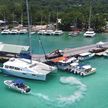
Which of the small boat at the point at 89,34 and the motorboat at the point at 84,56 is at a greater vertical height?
the small boat at the point at 89,34

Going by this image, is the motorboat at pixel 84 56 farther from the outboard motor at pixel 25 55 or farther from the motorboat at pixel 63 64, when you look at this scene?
the outboard motor at pixel 25 55

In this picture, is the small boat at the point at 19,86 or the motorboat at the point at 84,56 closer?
the small boat at the point at 19,86

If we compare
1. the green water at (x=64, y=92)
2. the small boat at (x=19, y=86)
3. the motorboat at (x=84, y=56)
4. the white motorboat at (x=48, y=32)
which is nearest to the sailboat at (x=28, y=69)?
the green water at (x=64, y=92)

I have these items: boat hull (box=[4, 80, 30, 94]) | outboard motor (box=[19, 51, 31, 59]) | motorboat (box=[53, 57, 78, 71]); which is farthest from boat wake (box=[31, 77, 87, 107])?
outboard motor (box=[19, 51, 31, 59])

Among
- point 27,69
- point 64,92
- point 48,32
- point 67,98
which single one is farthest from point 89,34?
point 67,98

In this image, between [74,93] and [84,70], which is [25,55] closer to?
[84,70]

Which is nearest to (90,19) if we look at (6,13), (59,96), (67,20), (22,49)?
(67,20)

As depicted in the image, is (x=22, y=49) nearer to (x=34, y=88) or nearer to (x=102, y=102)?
(x=34, y=88)

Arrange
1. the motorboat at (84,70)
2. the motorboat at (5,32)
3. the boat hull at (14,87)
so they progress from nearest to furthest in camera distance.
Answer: the boat hull at (14,87), the motorboat at (84,70), the motorboat at (5,32)

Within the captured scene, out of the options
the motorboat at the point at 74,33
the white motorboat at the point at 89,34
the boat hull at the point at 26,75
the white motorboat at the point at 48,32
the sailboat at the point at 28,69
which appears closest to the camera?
the boat hull at the point at 26,75
